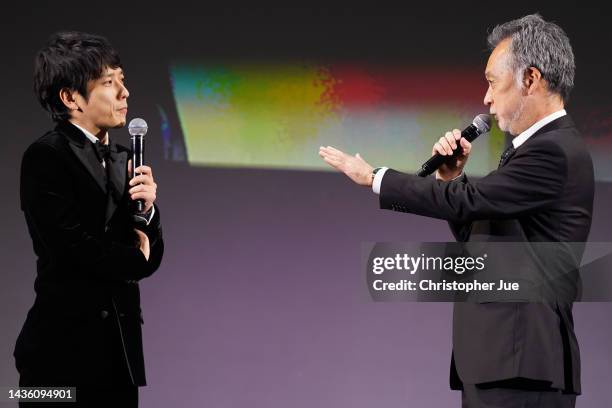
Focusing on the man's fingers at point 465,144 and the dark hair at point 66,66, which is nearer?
the dark hair at point 66,66

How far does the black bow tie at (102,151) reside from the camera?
1.82 meters

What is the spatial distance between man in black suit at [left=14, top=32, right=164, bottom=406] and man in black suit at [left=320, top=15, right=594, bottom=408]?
Answer: 1.77 ft

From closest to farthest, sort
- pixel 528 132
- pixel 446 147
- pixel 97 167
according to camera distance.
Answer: pixel 97 167
pixel 528 132
pixel 446 147

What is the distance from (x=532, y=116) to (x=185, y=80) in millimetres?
1957

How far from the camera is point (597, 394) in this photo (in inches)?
139

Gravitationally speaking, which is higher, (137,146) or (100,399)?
(137,146)

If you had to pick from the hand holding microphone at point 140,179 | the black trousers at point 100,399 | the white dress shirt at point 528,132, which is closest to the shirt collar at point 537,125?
the white dress shirt at point 528,132

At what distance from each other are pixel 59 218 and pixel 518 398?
3.74 ft

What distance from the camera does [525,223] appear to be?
1.85 meters

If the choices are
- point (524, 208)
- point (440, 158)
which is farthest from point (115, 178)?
point (524, 208)

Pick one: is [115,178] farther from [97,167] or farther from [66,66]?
[66,66]

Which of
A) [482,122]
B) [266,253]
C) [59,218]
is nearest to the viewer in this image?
[59,218]

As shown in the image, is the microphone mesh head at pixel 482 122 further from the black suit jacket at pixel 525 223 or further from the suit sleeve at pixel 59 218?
the suit sleeve at pixel 59 218

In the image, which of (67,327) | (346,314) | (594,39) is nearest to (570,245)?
(67,327)
